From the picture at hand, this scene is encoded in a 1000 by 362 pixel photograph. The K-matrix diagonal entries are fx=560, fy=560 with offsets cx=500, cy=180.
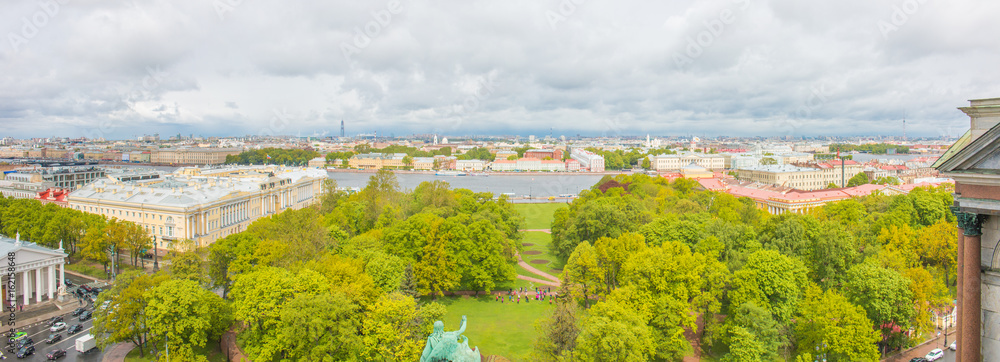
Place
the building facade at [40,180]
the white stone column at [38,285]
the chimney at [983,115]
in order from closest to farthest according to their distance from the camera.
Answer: the chimney at [983,115] → the white stone column at [38,285] → the building facade at [40,180]

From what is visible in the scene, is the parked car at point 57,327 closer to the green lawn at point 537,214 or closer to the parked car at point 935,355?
the green lawn at point 537,214

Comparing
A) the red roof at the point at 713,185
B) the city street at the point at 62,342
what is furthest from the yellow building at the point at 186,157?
the city street at the point at 62,342

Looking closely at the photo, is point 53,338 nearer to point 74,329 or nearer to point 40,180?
point 74,329

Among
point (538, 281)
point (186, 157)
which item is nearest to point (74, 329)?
point (538, 281)

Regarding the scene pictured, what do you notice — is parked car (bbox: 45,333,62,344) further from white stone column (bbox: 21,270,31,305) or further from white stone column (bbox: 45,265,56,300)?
white stone column (bbox: 45,265,56,300)

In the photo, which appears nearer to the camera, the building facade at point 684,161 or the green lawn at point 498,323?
the green lawn at point 498,323

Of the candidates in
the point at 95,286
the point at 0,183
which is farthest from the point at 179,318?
the point at 0,183
